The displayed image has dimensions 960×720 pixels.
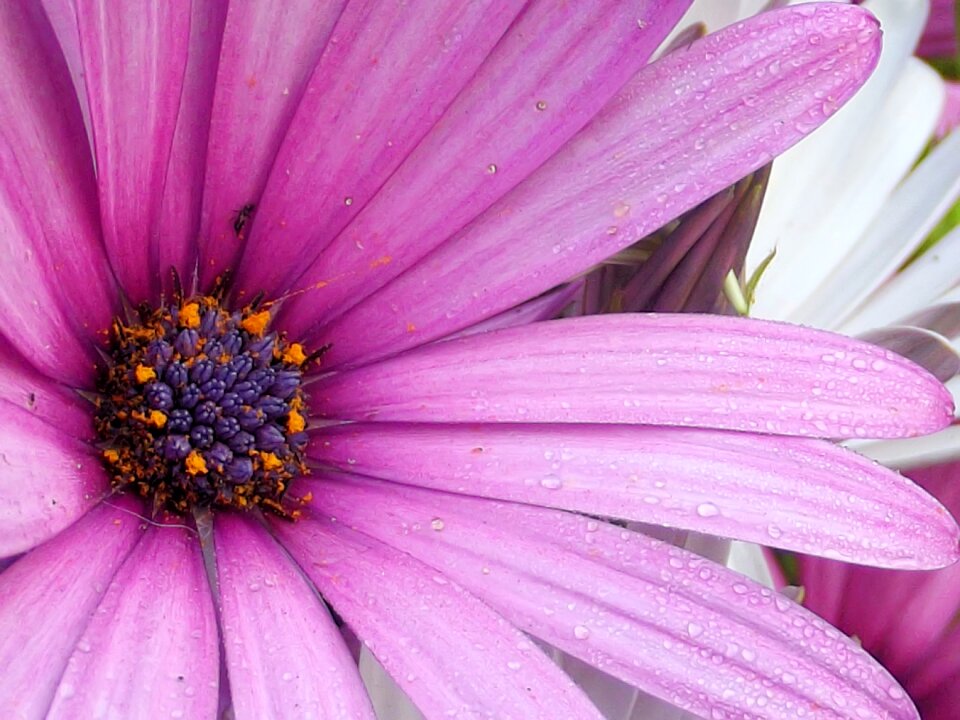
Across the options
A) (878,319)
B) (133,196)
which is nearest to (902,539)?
(878,319)

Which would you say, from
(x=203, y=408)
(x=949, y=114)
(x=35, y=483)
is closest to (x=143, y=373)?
(x=203, y=408)

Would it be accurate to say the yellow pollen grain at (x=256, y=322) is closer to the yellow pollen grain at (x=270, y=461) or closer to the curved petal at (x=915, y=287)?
the yellow pollen grain at (x=270, y=461)

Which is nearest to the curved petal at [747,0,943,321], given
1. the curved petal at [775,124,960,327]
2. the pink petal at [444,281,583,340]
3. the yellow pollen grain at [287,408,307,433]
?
the curved petal at [775,124,960,327]

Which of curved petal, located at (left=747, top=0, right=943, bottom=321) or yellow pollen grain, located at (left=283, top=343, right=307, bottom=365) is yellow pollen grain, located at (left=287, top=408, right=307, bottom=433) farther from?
curved petal, located at (left=747, top=0, right=943, bottom=321)

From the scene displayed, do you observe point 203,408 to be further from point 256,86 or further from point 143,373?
point 256,86

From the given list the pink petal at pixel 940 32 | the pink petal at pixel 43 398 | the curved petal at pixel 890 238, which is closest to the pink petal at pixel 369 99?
the pink petal at pixel 43 398
